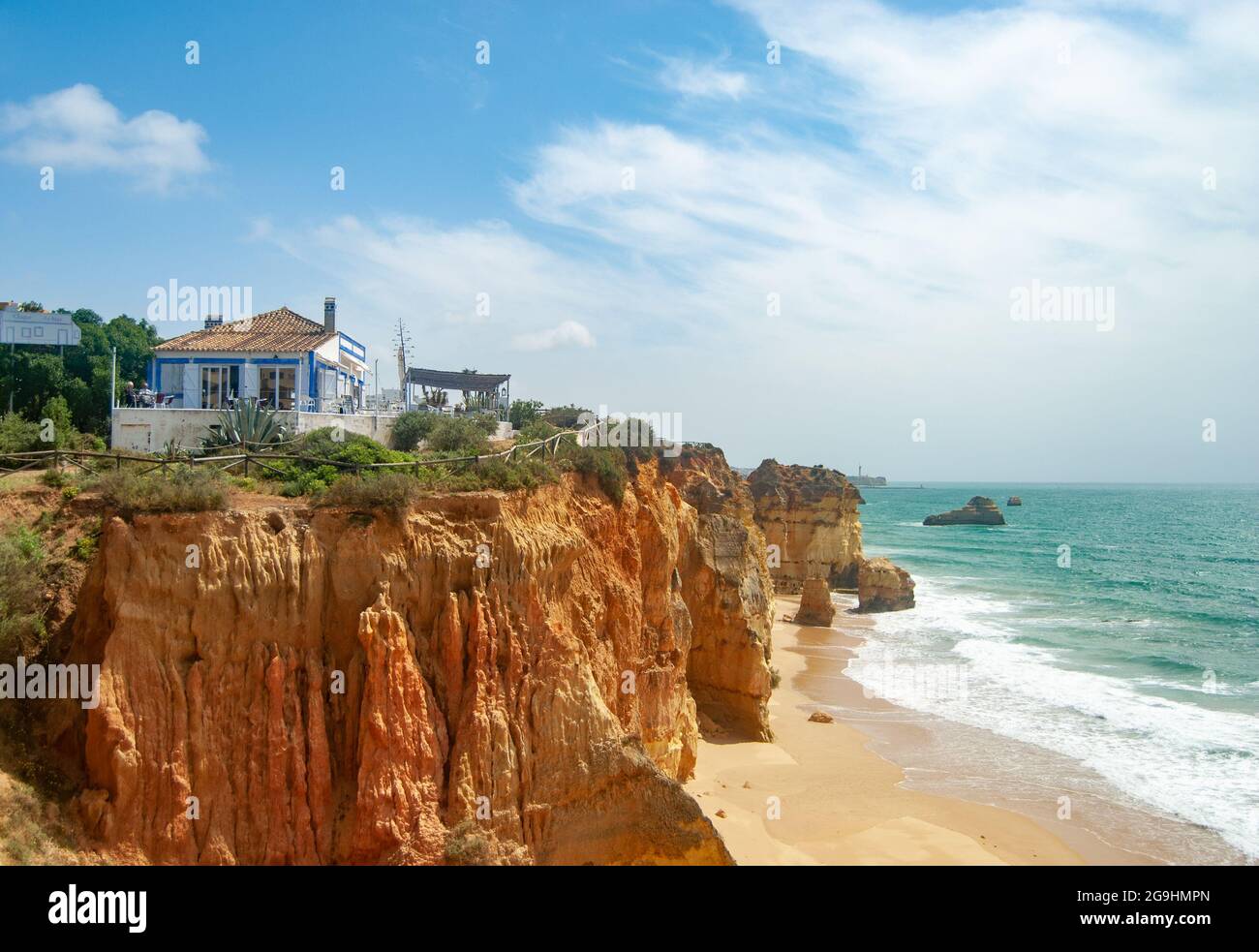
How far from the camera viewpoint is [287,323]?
25219 mm

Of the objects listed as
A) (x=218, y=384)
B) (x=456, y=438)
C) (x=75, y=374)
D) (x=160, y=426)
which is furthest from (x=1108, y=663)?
(x=75, y=374)

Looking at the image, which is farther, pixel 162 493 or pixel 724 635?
pixel 724 635

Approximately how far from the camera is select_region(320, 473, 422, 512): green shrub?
1275 centimetres

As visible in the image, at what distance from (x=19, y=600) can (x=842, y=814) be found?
51.0ft

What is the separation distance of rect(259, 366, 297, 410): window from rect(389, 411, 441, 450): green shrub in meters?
3.41

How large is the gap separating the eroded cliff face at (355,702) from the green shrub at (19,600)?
20.9 inches

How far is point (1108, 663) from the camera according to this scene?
33750mm

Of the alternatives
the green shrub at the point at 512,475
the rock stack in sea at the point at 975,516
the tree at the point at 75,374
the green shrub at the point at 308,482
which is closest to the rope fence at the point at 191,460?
the green shrub at the point at 308,482

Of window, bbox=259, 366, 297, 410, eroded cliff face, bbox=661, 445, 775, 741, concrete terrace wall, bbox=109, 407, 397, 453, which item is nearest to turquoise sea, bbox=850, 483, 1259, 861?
eroded cliff face, bbox=661, 445, 775, 741

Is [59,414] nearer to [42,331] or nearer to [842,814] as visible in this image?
[42,331]

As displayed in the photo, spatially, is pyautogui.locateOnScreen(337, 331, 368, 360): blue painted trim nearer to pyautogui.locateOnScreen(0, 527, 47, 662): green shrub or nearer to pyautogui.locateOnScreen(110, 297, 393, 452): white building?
pyautogui.locateOnScreen(110, 297, 393, 452): white building

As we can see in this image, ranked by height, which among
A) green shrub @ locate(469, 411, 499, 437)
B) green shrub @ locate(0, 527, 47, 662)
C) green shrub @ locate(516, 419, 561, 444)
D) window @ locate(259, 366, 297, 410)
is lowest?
green shrub @ locate(0, 527, 47, 662)

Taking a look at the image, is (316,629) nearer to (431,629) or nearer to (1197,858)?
(431,629)
